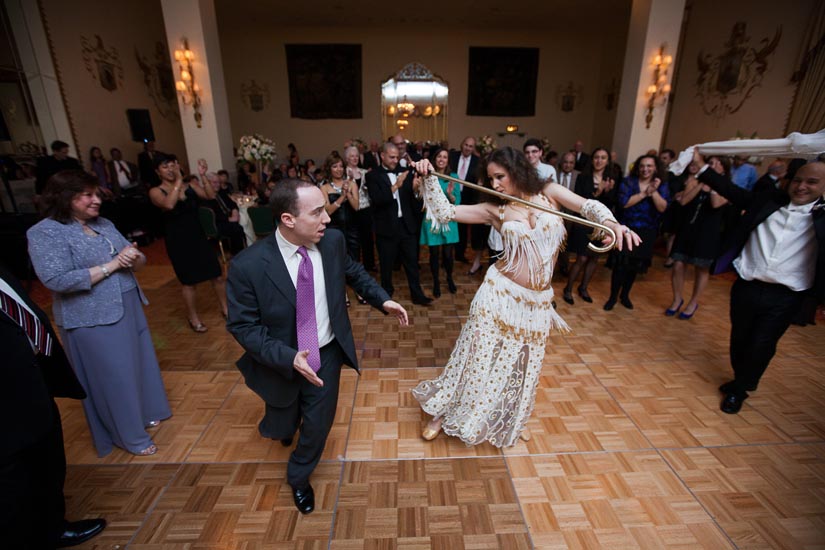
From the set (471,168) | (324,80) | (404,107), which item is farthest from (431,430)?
(324,80)

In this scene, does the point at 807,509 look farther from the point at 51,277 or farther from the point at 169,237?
the point at 169,237

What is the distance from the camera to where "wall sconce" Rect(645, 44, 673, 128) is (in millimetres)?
6539

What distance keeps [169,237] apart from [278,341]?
268 centimetres

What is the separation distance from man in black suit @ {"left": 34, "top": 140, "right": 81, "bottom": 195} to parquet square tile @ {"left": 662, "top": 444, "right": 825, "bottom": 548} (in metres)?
8.42

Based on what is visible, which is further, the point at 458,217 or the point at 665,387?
the point at 665,387

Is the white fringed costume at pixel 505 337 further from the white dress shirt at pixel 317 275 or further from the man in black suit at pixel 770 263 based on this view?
the man in black suit at pixel 770 263

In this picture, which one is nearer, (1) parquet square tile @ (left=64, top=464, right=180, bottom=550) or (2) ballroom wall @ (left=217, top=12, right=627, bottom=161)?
(1) parquet square tile @ (left=64, top=464, right=180, bottom=550)

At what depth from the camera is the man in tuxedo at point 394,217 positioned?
14.5 ft

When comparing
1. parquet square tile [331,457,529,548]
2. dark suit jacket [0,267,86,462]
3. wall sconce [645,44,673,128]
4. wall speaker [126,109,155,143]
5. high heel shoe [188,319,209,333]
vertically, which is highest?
wall sconce [645,44,673,128]

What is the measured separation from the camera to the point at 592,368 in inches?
138

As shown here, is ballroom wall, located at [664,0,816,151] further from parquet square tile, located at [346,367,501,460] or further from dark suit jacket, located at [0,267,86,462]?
dark suit jacket, located at [0,267,86,462]

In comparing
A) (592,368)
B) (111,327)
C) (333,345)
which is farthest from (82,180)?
(592,368)

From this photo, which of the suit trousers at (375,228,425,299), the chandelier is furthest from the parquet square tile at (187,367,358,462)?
the chandelier

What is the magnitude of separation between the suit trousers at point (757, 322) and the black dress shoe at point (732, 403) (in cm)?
4
